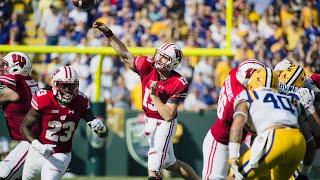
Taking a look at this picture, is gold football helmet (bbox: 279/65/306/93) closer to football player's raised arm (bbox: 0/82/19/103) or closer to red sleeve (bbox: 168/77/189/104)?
red sleeve (bbox: 168/77/189/104)

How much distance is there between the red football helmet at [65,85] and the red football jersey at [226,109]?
55.2 inches

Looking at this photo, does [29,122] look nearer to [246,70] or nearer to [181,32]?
[246,70]

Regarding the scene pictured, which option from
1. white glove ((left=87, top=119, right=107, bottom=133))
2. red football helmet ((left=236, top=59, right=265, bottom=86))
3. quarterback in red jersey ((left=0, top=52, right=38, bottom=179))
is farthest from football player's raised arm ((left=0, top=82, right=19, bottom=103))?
red football helmet ((left=236, top=59, right=265, bottom=86))

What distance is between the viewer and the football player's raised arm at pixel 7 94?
381 inches

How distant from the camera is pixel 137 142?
12.9 metres

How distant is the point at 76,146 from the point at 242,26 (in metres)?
3.48

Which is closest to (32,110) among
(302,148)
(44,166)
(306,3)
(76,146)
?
(44,166)

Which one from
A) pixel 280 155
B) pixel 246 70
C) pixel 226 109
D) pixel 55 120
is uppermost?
pixel 246 70

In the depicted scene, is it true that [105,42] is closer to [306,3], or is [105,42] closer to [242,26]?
[242,26]

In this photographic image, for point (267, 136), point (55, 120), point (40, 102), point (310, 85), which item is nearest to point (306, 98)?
point (310, 85)

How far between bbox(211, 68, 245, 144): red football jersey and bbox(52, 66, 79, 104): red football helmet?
4.60 feet

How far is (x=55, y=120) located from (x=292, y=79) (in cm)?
237

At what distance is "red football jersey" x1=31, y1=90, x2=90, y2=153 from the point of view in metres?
8.80

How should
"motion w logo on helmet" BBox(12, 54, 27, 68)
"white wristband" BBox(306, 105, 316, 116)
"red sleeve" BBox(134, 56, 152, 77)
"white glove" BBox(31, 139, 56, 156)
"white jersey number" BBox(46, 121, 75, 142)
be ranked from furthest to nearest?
"red sleeve" BBox(134, 56, 152, 77), "motion w logo on helmet" BBox(12, 54, 27, 68), "white wristband" BBox(306, 105, 316, 116), "white jersey number" BBox(46, 121, 75, 142), "white glove" BBox(31, 139, 56, 156)
